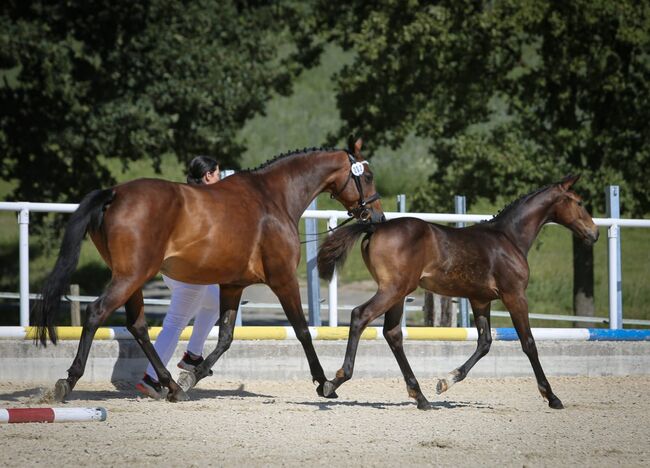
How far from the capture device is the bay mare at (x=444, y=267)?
775cm

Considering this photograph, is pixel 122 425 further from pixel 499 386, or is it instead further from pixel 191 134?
pixel 191 134

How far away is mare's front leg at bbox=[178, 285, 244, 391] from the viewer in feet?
26.8

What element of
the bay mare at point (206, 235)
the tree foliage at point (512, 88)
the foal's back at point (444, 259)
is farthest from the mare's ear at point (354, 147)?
the tree foliage at point (512, 88)

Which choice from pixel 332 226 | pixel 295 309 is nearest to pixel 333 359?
pixel 332 226

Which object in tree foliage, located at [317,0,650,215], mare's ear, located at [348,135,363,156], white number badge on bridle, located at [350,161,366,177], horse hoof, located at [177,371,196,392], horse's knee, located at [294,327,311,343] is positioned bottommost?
horse hoof, located at [177,371,196,392]

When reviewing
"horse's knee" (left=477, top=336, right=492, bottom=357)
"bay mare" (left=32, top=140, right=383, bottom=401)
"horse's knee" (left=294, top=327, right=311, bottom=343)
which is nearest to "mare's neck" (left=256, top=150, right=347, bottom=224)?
"bay mare" (left=32, top=140, right=383, bottom=401)

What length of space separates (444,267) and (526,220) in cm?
101

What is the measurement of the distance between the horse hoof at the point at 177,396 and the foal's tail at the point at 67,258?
1.13 meters

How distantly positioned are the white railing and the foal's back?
4.17 feet

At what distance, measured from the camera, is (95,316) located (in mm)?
7242

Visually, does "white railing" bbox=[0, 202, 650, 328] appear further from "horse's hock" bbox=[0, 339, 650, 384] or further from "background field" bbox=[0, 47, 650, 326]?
"background field" bbox=[0, 47, 650, 326]

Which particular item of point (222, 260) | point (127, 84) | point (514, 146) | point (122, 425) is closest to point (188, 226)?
point (222, 260)

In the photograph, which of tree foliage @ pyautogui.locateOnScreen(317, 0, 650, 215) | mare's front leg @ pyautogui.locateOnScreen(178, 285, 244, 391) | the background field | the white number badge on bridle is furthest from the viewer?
tree foliage @ pyautogui.locateOnScreen(317, 0, 650, 215)

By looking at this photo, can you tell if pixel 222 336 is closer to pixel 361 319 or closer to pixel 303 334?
pixel 303 334
